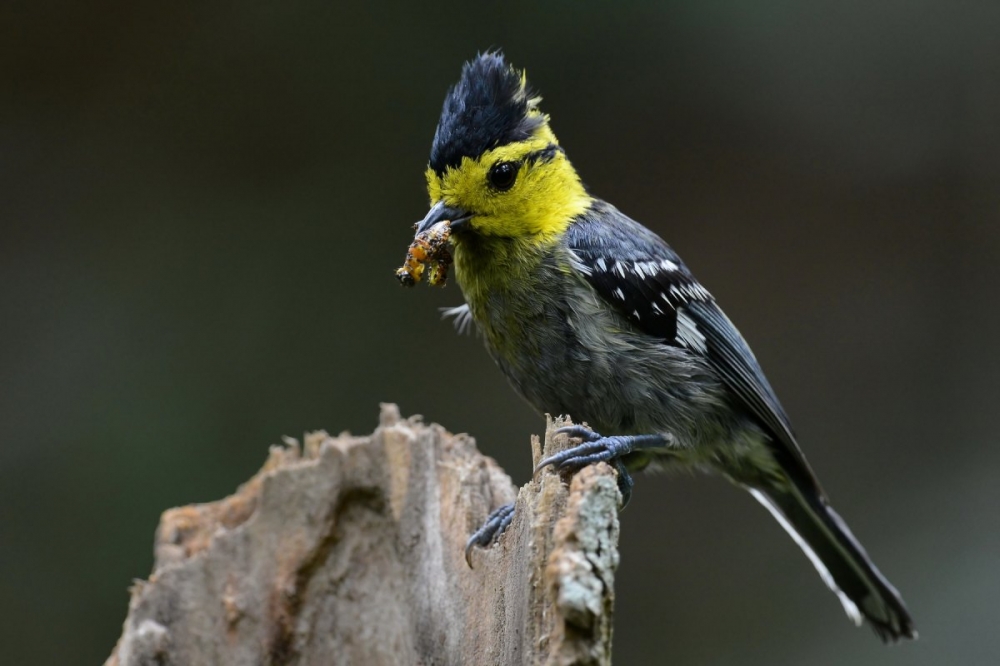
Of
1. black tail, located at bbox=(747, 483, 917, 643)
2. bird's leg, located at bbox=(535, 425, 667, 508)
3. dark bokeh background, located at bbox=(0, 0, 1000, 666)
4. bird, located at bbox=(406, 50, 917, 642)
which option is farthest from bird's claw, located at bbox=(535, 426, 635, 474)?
dark bokeh background, located at bbox=(0, 0, 1000, 666)

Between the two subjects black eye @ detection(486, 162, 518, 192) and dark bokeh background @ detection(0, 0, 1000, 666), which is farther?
dark bokeh background @ detection(0, 0, 1000, 666)

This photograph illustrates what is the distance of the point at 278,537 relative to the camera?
237cm

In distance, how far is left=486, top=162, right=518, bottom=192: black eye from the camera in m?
2.92

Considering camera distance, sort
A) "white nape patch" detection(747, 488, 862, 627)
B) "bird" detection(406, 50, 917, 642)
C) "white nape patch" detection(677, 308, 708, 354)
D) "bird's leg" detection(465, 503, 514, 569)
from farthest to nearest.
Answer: "white nape patch" detection(747, 488, 862, 627)
"white nape patch" detection(677, 308, 708, 354)
"bird" detection(406, 50, 917, 642)
"bird's leg" detection(465, 503, 514, 569)

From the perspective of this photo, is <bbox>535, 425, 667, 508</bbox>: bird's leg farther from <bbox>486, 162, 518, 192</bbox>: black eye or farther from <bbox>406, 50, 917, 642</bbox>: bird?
<bbox>486, 162, 518, 192</bbox>: black eye

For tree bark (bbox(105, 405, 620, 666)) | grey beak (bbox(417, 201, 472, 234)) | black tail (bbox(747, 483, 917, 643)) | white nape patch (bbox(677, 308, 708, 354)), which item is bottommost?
tree bark (bbox(105, 405, 620, 666))

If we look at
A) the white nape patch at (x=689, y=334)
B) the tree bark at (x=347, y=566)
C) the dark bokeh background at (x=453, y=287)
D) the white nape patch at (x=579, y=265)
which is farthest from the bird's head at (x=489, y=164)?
the dark bokeh background at (x=453, y=287)

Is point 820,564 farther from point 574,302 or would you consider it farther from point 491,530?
point 491,530

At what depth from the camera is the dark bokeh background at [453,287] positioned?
185 inches

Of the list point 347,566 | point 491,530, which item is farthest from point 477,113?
point 347,566

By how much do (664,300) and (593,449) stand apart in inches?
32.1

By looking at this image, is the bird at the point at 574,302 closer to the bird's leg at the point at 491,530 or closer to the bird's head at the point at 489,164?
the bird's head at the point at 489,164

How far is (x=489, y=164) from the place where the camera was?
2.90 m

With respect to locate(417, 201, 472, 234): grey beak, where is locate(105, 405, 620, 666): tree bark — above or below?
below
